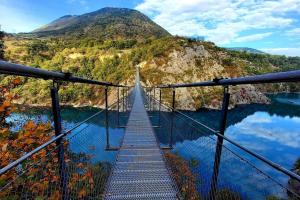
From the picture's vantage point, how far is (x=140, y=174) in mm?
2943

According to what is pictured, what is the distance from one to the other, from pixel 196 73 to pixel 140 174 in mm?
55018

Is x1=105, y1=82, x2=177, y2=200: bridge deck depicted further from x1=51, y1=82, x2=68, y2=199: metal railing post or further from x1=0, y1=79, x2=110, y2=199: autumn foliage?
x1=51, y1=82, x2=68, y2=199: metal railing post

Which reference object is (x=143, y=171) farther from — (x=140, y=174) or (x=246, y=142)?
(x=246, y=142)

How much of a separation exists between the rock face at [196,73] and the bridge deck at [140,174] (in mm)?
45452

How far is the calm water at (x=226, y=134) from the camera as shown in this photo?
80.0 inches

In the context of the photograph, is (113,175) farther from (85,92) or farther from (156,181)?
(85,92)

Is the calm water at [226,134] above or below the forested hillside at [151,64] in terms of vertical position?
below

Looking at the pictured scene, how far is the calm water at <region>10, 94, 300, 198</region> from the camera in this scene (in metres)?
2.03

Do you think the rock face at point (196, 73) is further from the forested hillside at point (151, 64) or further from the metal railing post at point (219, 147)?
the metal railing post at point (219, 147)

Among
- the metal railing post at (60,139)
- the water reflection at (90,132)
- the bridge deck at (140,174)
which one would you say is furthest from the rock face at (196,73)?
the metal railing post at (60,139)

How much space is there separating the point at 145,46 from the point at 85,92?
71.3 feet

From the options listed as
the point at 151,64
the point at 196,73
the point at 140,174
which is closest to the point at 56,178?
the point at 140,174

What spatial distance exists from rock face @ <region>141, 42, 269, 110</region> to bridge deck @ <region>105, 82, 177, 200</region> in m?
45.5

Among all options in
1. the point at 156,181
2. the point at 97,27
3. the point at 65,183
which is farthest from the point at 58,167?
the point at 97,27
